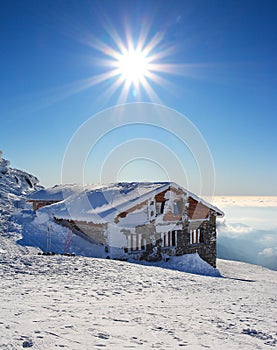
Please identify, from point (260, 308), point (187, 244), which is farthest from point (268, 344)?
point (187, 244)

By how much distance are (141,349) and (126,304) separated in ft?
8.08

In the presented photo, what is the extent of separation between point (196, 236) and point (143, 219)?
5.24 meters

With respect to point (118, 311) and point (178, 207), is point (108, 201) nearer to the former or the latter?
point (178, 207)

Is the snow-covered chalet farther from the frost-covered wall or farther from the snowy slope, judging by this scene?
the snowy slope

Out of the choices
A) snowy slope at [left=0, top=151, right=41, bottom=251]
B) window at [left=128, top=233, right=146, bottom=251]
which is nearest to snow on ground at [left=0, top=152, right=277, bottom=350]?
window at [left=128, top=233, right=146, bottom=251]

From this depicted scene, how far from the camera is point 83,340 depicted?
15.3 ft

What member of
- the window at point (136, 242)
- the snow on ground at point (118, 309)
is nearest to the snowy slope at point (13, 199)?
the window at point (136, 242)

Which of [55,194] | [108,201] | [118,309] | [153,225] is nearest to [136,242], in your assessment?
[153,225]

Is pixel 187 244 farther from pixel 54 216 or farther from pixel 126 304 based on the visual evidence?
pixel 126 304

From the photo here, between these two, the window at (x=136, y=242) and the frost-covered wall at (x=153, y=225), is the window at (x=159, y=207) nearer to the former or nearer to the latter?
the frost-covered wall at (x=153, y=225)

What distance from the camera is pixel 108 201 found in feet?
59.8

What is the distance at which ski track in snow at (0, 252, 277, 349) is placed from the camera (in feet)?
15.8

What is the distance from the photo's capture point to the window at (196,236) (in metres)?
20.6

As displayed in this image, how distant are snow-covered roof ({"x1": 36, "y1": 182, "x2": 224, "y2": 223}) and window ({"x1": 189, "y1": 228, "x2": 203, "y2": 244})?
196 cm
